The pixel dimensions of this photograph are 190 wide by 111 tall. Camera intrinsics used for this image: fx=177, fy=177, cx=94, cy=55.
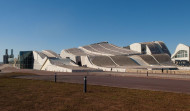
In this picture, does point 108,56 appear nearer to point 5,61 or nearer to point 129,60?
point 129,60

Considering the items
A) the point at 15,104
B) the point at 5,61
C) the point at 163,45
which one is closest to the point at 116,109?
the point at 15,104

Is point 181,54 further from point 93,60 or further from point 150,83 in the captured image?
point 150,83

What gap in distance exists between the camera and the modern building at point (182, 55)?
58.8m

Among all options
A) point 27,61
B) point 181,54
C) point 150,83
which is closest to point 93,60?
point 27,61

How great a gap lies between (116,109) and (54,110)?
80.1 inches

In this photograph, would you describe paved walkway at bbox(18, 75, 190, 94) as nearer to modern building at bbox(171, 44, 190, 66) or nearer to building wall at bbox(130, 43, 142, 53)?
modern building at bbox(171, 44, 190, 66)

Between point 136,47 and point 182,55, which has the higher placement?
point 136,47

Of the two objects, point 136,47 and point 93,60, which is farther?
point 136,47

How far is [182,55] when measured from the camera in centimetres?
6119

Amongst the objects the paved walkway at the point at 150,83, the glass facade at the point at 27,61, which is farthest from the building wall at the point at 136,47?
the paved walkway at the point at 150,83

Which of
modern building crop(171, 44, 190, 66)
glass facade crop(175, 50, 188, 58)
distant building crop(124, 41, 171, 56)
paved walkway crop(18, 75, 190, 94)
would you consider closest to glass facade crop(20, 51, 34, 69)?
distant building crop(124, 41, 171, 56)

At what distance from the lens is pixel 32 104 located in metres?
6.49

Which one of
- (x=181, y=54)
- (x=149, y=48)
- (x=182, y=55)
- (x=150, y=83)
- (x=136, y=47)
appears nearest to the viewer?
(x=150, y=83)

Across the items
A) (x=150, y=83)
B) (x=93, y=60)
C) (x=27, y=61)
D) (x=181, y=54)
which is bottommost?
(x=150, y=83)
